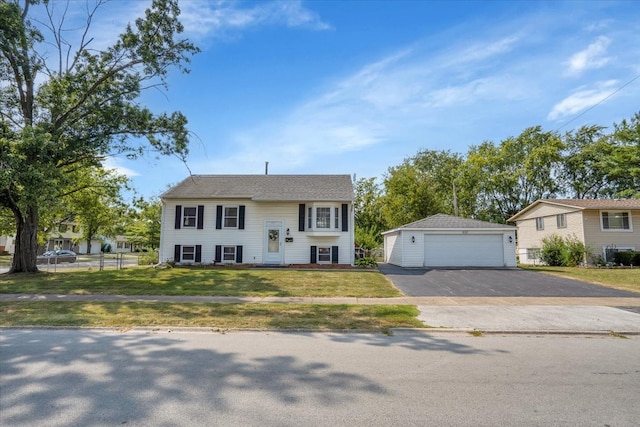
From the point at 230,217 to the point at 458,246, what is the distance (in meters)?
14.1

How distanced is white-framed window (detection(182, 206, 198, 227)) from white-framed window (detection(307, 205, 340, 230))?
7.04 meters

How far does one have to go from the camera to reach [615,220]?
81.7 feet

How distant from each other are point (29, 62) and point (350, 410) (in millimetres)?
20172

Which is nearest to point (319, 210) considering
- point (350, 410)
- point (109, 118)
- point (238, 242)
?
point (238, 242)

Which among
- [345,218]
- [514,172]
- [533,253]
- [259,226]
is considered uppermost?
[514,172]

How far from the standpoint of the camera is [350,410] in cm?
360

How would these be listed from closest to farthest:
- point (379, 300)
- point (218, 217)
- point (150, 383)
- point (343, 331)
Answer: point (150, 383) → point (343, 331) → point (379, 300) → point (218, 217)

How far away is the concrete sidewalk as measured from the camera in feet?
24.8

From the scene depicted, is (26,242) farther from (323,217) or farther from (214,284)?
(323,217)

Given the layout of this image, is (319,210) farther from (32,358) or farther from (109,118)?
(32,358)

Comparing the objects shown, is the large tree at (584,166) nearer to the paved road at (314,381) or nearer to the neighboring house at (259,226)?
the neighboring house at (259,226)

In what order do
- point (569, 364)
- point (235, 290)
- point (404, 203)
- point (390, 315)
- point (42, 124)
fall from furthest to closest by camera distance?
point (404, 203), point (42, 124), point (235, 290), point (390, 315), point (569, 364)

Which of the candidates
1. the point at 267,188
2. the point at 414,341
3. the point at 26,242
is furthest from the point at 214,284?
the point at 26,242

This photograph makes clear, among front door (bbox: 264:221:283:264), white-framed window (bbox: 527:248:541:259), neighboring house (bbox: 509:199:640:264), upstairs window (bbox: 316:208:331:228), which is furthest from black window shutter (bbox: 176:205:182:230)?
neighboring house (bbox: 509:199:640:264)
